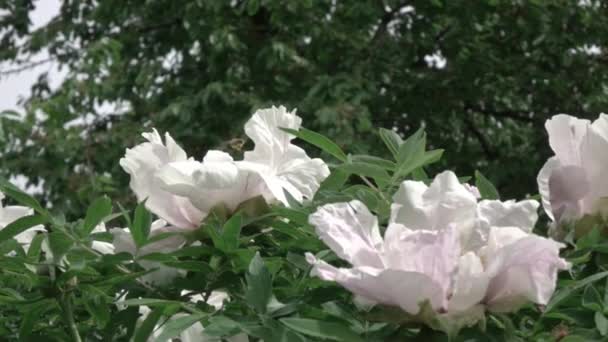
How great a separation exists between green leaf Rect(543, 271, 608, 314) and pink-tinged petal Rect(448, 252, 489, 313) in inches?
2.5

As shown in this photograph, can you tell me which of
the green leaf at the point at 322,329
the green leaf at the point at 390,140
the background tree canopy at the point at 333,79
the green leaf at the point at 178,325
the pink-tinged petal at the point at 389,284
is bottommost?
the background tree canopy at the point at 333,79

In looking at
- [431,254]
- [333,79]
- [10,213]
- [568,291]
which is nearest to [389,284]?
[431,254]

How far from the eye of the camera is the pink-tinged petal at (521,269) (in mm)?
713

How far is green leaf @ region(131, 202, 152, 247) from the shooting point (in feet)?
2.82

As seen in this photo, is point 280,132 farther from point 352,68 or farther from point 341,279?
point 352,68

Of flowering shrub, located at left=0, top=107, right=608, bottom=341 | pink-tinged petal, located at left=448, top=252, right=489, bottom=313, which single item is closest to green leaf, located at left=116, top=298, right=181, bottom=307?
flowering shrub, located at left=0, top=107, right=608, bottom=341

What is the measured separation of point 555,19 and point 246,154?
569 cm

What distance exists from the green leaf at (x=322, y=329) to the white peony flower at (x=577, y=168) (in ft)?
0.83

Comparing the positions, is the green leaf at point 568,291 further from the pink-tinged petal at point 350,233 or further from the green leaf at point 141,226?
the green leaf at point 141,226

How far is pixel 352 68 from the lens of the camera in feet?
20.3

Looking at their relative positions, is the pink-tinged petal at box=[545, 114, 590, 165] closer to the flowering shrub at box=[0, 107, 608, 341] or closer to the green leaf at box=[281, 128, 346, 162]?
the flowering shrub at box=[0, 107, 608, 341]

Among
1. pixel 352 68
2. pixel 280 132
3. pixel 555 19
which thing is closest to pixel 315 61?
pixel 352 68

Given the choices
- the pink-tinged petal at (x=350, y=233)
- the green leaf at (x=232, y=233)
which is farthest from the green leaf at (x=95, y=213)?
the pink-tinged petal at (x=350, y=233)

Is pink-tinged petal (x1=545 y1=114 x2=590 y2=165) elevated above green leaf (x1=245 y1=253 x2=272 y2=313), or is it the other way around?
pink-tinged petal (x1=545 y1=114 x2=590 y2=165)
